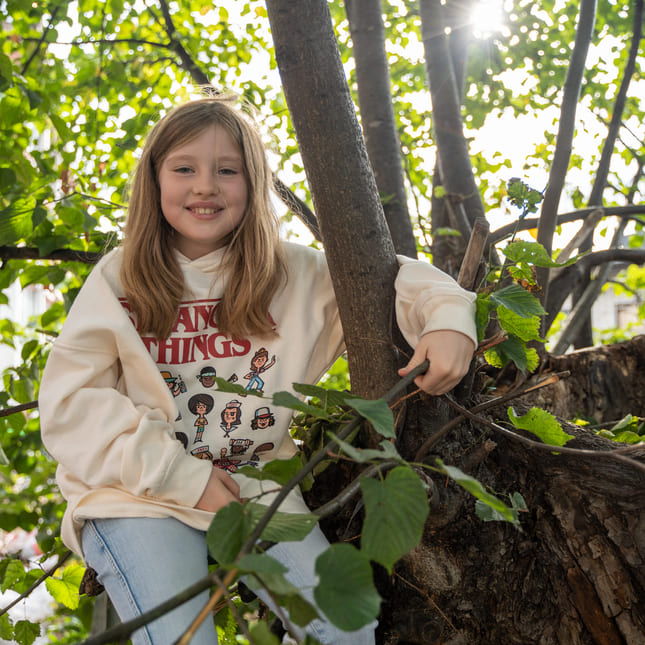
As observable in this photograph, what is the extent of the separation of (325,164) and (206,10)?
2780mm

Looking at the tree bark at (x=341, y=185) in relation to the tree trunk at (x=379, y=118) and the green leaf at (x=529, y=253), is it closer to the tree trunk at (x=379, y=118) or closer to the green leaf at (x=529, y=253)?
the green leaf at (x=529, y=253)

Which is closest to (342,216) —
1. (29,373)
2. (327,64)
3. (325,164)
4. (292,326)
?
(325,164)

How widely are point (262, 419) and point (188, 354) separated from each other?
24 centimetres

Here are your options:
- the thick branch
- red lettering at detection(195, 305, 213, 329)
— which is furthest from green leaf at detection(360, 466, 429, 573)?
the thick branch

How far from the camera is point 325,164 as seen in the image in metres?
1.18

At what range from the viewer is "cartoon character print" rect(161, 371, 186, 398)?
4.67 feet

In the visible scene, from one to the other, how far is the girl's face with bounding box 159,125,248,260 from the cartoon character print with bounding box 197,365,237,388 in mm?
351

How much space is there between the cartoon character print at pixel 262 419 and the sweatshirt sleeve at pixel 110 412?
0.20m

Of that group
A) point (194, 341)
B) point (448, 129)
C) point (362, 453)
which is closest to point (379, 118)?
point (448, 129)

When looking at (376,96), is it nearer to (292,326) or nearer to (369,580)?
(292,326)

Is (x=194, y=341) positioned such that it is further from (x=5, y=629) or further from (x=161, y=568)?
Answer: (x=5, y=629)

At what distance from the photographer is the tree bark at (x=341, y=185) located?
3.77ft

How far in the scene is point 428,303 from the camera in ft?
3.72

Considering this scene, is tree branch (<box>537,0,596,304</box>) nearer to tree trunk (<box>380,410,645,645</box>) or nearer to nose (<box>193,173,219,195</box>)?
tree trunk (<box>380,410,645,645</box>)
